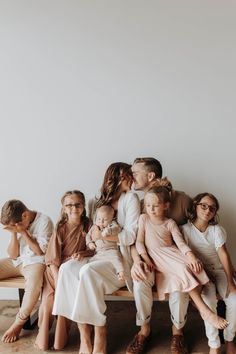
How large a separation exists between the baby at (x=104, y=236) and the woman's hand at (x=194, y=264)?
468 mm

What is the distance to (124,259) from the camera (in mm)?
2920

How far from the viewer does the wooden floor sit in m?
2.85

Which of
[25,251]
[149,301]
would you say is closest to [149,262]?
[149,301]

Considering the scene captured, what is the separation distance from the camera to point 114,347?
9.38ft

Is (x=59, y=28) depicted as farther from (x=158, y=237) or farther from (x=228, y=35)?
(x=158, y=237)

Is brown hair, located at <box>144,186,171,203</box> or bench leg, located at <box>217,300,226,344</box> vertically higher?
brown hair, located at <box>144,186,171,203</box>

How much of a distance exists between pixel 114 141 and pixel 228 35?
1.17m

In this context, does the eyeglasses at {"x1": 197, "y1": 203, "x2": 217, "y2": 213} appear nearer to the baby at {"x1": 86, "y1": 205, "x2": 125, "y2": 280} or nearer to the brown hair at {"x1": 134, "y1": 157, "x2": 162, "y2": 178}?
the brown hair at {"x1": 134, "y1": 157, "x2": 162, "y2": 178}

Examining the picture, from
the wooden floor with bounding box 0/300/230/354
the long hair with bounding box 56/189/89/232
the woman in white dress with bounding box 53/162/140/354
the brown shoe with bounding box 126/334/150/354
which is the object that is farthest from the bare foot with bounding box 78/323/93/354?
the long hair with bounding box 56/189/89/232

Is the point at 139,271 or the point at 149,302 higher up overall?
the point at 139,271

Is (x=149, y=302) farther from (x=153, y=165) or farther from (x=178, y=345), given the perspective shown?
(x=153, y=165)

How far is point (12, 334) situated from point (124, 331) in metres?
Answer: 0.78

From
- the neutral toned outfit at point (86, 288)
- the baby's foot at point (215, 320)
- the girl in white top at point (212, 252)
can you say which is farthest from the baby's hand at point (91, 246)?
the baby's foot at point (215, 320)

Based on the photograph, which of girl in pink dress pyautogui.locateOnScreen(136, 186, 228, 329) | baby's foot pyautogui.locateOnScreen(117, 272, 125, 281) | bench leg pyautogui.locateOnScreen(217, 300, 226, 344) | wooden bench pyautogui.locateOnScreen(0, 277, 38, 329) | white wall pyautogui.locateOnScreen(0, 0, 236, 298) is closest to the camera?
girl in pink dress pyautogui.locateOnScreen(136, 186, 228, 329)
